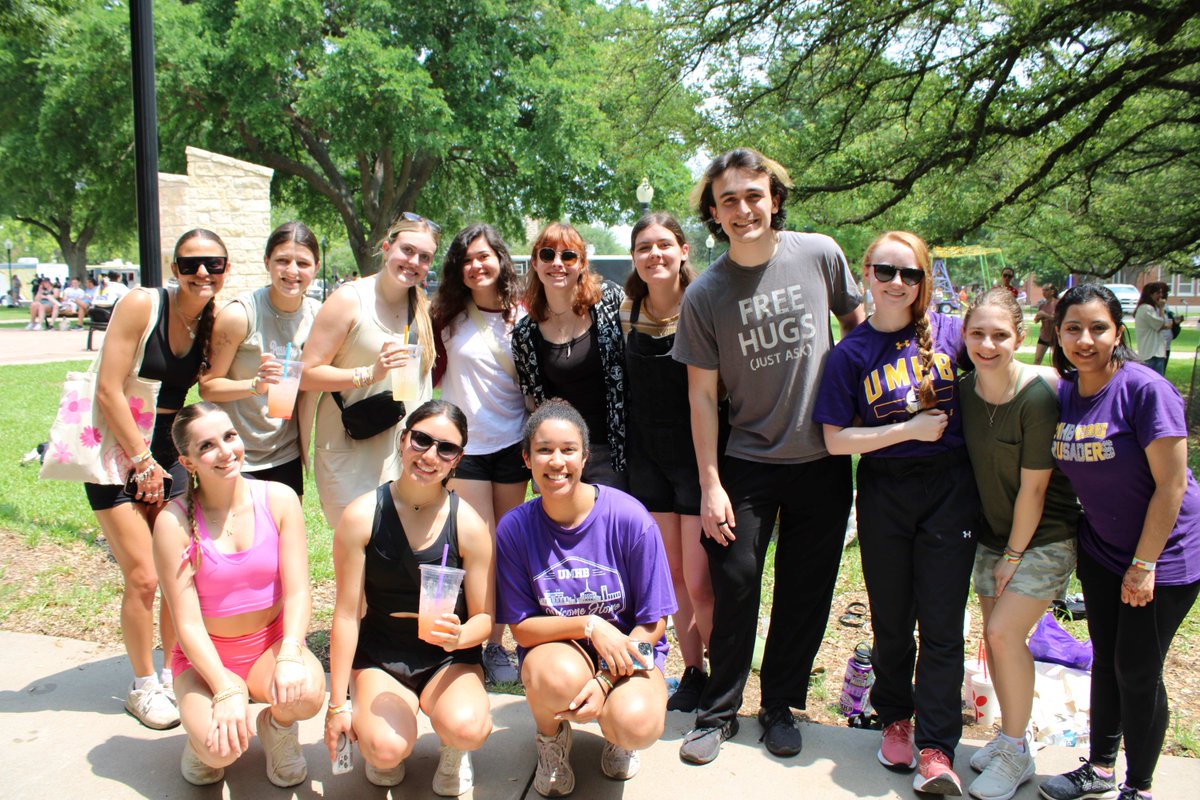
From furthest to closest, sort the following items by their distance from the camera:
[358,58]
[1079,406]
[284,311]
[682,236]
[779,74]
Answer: [358,58], [779,74], [284,311], [682,236], [1079,406]

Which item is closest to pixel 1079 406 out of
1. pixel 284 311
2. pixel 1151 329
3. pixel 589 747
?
pixel 589 747

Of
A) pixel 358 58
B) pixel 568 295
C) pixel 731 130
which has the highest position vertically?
pixel 358 58

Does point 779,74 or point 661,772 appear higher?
point 779,74

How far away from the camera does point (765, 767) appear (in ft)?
9.80

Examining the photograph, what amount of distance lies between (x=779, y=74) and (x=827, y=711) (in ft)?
26.0

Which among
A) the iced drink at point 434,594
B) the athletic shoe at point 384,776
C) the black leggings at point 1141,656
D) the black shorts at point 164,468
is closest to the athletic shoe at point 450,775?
the athletic shoe at point 384,776

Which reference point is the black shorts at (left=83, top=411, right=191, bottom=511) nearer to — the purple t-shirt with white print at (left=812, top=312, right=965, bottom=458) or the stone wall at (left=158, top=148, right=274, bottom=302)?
the purple t-shirt with white print at (left=812, top=312, right=965, bottom=458)

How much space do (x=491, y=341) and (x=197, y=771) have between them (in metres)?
1.92

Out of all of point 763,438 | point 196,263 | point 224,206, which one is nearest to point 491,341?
point 196,263

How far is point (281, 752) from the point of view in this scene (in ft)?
9.29

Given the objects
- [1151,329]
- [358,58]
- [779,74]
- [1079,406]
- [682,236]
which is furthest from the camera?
[358,58]

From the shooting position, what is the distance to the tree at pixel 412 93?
1905cm

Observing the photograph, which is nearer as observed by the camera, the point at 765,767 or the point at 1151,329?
the point at 765,767

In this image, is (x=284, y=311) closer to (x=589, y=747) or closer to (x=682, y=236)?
(x=682, y=236)
